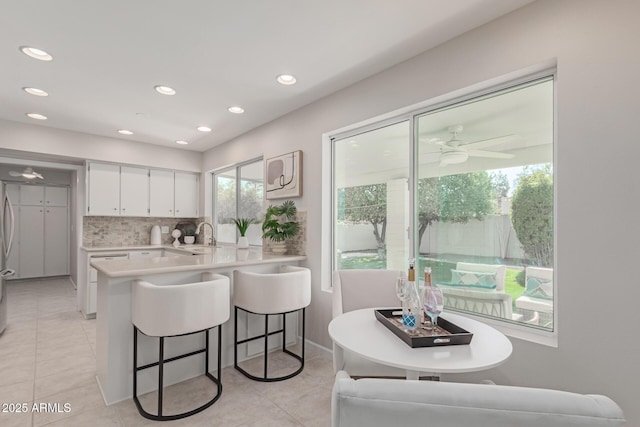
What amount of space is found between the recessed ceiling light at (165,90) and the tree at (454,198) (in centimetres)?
243

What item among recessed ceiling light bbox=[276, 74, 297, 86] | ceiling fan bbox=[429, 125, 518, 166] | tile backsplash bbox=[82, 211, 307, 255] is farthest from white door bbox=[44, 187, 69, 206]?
ceiling fan bbox=[429, 125, 518, 166]

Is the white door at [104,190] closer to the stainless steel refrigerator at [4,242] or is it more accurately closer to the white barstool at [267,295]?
the stainless steel refrigerator at [4,242]

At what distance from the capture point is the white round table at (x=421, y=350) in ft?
3.78

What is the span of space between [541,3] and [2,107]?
4.91m

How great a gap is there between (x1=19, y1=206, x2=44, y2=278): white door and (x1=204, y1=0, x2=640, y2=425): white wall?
8.31 metres

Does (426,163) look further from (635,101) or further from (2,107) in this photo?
(2,107)

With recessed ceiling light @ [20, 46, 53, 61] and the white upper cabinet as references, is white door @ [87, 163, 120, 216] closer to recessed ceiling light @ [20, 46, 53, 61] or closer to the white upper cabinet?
the white upper cabinet

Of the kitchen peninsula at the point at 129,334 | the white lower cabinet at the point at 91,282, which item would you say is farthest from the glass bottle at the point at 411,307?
the white lower cabinet at the point at 91,282

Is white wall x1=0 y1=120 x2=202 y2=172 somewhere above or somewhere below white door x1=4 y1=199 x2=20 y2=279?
above

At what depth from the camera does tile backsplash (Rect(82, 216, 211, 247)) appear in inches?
180

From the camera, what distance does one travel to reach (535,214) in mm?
1863

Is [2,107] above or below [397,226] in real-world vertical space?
above

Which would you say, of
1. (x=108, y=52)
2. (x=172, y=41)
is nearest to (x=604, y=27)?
(x=172, y=41)

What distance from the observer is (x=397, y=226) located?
2.62 meters
